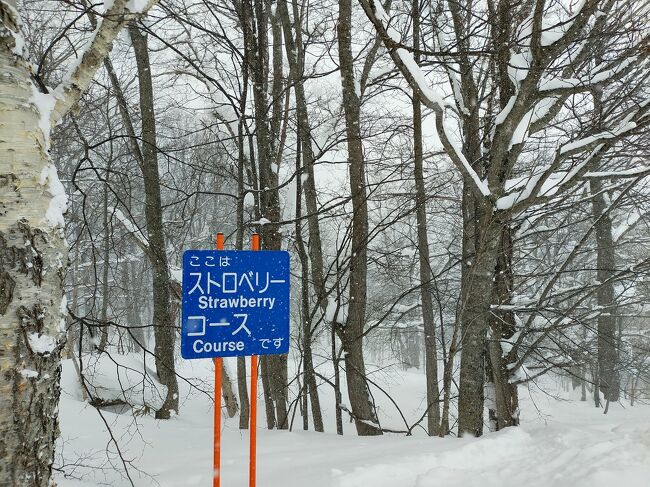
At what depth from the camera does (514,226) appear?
571 centimetres

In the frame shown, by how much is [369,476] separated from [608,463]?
131 centimetres

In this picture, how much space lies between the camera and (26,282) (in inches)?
71.2

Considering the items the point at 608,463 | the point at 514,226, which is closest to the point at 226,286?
the point at 608,463

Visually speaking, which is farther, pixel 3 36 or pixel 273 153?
pixel 273 153

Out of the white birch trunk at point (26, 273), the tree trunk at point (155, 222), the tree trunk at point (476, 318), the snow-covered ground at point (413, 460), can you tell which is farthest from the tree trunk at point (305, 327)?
the white birch trunk at point (26, 273)

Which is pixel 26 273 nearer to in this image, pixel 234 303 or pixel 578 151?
pixel 234 303

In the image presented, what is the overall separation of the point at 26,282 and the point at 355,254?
3.86m

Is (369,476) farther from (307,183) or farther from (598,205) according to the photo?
(598,205)

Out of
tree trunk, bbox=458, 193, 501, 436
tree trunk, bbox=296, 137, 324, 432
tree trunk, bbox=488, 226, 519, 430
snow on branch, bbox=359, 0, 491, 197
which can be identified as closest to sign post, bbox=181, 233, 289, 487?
snow on branch, bbox=359, 0, 491, 197

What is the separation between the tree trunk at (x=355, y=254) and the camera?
541 centimetres

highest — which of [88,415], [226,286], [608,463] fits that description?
[226,286]

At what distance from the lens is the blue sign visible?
2.65 m

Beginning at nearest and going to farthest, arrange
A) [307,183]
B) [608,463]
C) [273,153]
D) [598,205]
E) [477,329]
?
1. [608,463]
2. [477,329]
3. [273,153]
4. [307,183]
5. [598,205]

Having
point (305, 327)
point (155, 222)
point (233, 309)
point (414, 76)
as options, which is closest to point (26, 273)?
point (233, 309)
